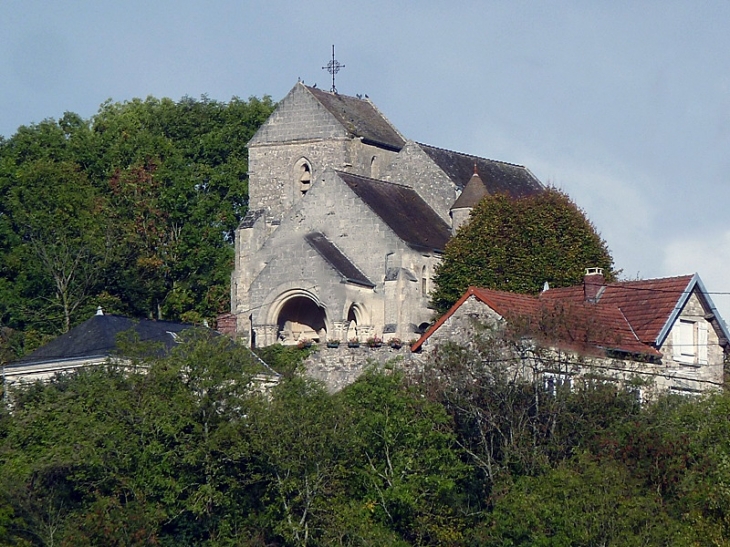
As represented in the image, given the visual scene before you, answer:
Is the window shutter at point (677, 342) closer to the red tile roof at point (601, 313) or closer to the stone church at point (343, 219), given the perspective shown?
the red tile roof at point (601, 313)

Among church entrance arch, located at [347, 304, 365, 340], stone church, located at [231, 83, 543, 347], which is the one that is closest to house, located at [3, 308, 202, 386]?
stone church, located at [231, 83, 543, 347]

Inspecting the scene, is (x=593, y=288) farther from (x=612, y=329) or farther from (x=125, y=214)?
(x=125, y=214)

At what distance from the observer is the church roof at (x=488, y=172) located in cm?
6222

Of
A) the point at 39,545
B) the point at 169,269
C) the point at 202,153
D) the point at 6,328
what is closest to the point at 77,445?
the point at 39,545

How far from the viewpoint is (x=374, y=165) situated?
63.2 m

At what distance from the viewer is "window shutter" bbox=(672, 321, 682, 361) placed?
1709 inches

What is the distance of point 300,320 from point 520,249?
23.7 ft

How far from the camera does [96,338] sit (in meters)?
46.5

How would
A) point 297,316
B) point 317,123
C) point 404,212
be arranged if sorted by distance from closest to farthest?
point 297,316
point 404,212
point 317,123

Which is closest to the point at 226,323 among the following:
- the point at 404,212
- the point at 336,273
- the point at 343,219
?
the point at 343,219

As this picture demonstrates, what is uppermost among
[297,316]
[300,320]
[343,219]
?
[343,219]

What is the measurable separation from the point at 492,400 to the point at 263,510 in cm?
507

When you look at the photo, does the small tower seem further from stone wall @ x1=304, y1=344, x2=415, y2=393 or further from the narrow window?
stone wall @ x1=304, y1=344, x2=415, y2=393

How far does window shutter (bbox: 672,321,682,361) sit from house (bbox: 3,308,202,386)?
11.0 metres
